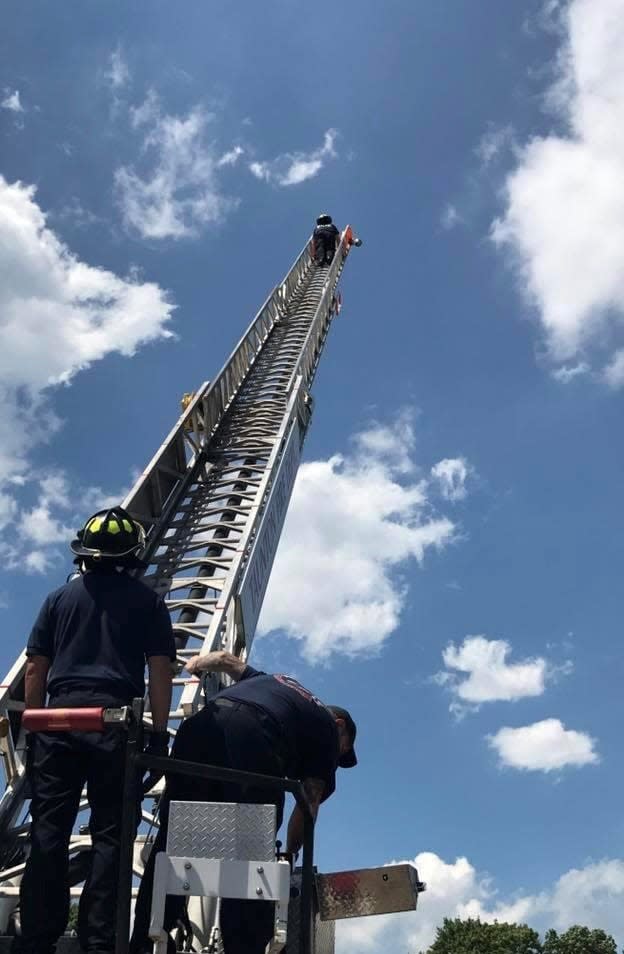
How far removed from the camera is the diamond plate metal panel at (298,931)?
253 centimetres

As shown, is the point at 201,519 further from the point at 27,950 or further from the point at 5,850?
the point at 27,950

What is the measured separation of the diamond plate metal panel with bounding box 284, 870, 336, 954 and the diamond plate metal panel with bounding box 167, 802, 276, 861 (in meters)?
0.39

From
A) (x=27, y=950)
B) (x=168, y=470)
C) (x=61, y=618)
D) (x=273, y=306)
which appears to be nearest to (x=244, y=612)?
(x=168, y=470)

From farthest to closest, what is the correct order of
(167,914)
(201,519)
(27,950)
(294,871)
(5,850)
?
(201,519)
(5,850)
(294,871)
(27,950)
(167,914)

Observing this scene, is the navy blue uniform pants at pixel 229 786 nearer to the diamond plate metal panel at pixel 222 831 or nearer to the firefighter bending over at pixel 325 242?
the diamond plate metal panel at pixel 222 831

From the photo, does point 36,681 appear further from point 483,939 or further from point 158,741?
point 483,939

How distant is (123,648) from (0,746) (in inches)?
90.6

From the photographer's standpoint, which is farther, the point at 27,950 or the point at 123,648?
the point at 123,648

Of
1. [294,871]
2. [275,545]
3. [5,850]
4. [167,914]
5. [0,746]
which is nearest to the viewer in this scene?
[167,914]

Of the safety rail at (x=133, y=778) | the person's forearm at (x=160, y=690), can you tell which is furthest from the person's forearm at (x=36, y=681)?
the safety rail at (x=133, y=778)

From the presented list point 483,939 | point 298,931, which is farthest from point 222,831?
point 483,939

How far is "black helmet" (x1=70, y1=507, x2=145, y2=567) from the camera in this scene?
11.7 feet

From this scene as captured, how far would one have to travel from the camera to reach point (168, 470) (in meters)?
8.96

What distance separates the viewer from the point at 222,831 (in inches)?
91.6
